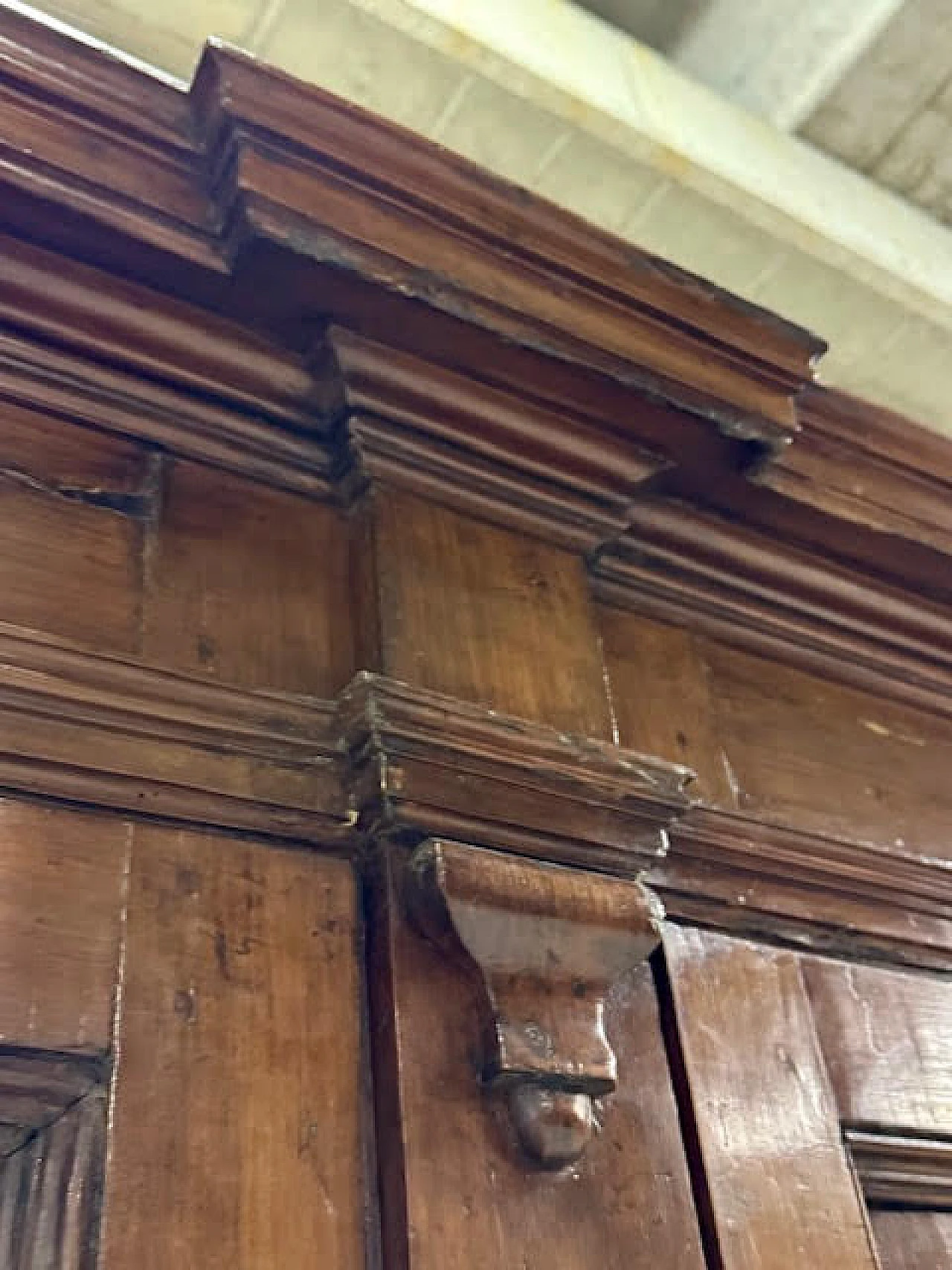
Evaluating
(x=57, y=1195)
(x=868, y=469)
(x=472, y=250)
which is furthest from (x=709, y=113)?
(x=57, y=1195)

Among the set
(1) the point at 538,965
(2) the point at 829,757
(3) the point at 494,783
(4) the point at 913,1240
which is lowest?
(4) the point at 913,1240

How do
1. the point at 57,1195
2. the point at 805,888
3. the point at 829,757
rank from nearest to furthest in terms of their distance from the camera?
the point at 57,1195
the point at 805,888
the point at 829,757

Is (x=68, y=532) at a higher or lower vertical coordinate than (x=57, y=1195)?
higher

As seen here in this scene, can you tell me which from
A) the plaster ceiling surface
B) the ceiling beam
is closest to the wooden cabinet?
the plaster ceiling surface

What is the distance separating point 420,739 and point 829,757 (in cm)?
46

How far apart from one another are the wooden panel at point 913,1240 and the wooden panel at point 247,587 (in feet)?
1.64

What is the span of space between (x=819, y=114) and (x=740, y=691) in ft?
3.40

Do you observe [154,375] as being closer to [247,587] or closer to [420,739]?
[247,587]

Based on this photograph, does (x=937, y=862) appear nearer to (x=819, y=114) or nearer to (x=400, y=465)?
(x=400, y=465)

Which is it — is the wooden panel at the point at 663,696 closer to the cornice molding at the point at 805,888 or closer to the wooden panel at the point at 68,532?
the cornice molding at the point at 805,888

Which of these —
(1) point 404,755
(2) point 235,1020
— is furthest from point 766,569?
(2) point 235,1020

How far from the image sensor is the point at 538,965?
0.75 metres

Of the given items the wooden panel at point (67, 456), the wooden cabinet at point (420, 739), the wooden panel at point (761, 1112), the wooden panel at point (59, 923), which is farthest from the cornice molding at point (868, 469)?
the wooden panel at point (59, 923)

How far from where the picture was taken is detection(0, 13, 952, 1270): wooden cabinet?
0.67m
